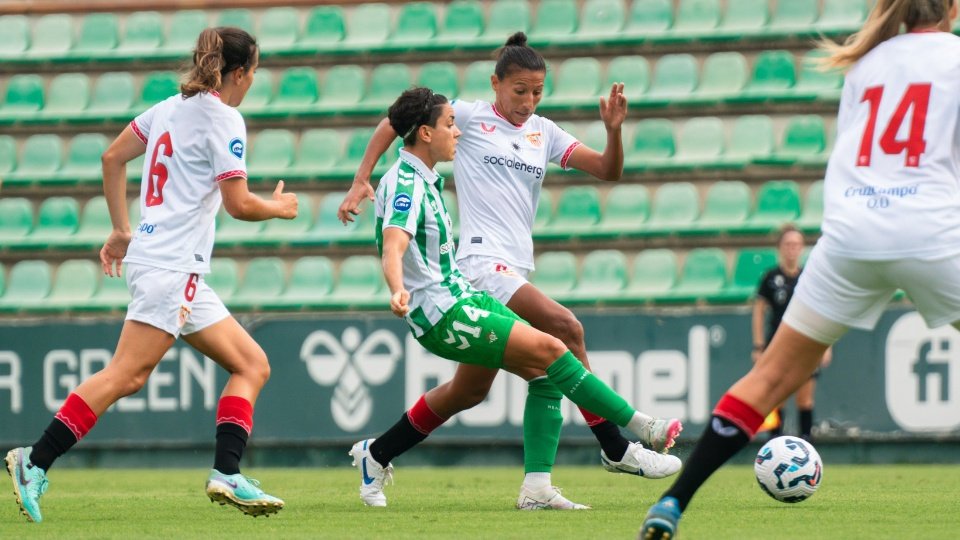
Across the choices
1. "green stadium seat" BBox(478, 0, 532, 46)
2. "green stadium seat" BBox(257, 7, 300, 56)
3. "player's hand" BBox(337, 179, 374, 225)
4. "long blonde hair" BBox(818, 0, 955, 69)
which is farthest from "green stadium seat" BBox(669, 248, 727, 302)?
"long blonde hair" BBox(818, 0, 955, 69)

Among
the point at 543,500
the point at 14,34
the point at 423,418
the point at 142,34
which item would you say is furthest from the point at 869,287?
the point at 14,34

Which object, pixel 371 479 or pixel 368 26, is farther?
pixel 368 26

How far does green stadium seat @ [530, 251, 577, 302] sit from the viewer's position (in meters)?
13.5

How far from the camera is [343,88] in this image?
15.1m

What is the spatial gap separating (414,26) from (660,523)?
443 inches

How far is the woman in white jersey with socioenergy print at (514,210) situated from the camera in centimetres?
695

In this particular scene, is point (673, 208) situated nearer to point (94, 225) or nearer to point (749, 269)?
point (749, 269)

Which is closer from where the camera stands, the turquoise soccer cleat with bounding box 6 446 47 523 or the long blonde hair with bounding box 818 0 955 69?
the long blonde hair with bounding box 818 0 955 69

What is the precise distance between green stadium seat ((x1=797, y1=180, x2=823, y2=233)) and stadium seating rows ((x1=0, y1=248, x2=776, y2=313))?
0.39m

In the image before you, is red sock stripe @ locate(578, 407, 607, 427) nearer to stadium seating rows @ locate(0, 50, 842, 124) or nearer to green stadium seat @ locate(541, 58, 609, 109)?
stadium seating rows @ locate(0, 50, 842, 124)

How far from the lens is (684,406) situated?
38.2 ft

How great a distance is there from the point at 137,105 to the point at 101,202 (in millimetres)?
1167

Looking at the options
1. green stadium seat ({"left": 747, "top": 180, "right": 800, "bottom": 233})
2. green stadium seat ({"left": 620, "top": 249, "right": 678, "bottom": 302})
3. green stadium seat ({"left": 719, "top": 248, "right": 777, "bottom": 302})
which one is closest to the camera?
green stadium seat ({"left": 719, "top": 248, "right": 777, "bottom": 302})

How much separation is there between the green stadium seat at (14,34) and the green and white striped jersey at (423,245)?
34.4 ft
